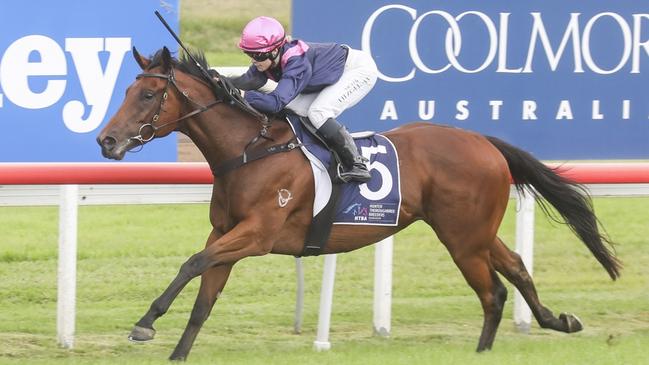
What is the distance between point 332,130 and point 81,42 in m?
1.71

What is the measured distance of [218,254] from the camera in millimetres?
6184

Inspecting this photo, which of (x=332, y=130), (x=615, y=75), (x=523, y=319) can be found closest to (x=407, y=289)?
(x=523, y=319)

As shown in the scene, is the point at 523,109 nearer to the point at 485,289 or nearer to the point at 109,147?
the point at 485,289

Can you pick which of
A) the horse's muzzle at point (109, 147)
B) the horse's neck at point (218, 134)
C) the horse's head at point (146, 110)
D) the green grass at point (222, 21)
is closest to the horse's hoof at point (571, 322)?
Answer: the horse's neck at point (218, 134)

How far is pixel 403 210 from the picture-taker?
6.80 m

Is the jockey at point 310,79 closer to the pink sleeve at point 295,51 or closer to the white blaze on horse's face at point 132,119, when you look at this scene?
the pink sleeve at point 295,51

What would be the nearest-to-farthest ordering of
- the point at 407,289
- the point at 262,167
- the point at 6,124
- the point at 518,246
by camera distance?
the point at 262,167
the point at 6,124
the point at 518,246
the point at 407,289

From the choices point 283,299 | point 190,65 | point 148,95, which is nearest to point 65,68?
point 190,65

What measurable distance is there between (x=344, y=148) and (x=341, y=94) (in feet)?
1.12

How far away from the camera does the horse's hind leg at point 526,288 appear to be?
7121 mm

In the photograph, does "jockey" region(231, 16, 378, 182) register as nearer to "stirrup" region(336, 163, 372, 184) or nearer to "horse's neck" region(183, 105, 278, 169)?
"stirrup" region(336, 163, 372, 184)

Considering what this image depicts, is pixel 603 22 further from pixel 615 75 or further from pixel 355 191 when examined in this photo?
pixel 355 191

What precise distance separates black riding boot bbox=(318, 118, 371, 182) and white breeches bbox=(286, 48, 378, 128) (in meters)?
0.05

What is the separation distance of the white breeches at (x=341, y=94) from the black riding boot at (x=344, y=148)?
5 cm
